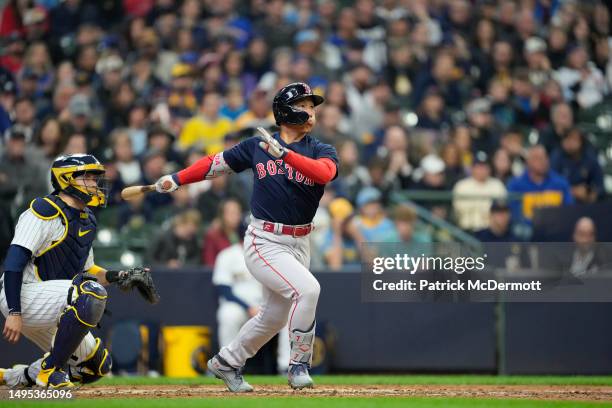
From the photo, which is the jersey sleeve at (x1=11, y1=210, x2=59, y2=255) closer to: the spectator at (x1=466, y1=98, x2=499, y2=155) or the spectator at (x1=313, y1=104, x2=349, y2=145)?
the spectator at (x1=313, y1=104, x2=349, y2=145)

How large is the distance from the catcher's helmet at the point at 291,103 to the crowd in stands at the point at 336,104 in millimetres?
4067

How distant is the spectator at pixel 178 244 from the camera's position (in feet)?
39.2

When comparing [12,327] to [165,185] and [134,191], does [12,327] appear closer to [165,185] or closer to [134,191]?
[134,191]

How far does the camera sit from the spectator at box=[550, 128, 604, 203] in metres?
13.5

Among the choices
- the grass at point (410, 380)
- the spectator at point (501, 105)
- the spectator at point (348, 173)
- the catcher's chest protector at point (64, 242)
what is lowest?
the grass at point (410, 380)

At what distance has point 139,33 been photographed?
15594mm

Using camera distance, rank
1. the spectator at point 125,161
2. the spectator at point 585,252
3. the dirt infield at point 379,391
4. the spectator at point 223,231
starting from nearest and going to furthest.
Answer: the dirt infield at point 379,391, the spectator at point 585,252, the spectator at point 223,231, the spectator at point 125,161

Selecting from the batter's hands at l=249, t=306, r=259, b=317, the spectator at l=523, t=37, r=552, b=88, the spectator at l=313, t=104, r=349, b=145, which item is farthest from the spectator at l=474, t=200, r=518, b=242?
the spectator at l=523, t=37, r=552, b=88

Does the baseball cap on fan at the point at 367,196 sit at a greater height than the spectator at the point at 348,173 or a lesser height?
lesser

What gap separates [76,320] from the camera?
7234 millimetres

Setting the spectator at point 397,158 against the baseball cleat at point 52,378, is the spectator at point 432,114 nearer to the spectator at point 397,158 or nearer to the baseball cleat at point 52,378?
the spectator at point 397,158

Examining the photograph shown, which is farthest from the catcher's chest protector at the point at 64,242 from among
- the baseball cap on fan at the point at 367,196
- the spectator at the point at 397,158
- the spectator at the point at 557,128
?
the spectator at the point at 557,128

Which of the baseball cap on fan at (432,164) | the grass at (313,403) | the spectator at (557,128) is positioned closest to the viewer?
the grass at (313,403)

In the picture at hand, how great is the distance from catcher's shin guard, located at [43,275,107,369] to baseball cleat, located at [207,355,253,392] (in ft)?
3.25
